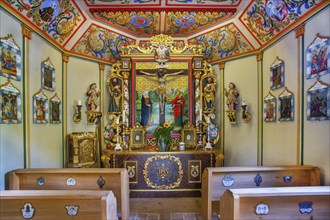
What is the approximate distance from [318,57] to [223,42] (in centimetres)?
239

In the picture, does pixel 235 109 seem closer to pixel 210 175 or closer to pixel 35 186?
pixel 210 175

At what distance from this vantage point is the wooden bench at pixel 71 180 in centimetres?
272

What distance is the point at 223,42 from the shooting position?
4918 millimetres

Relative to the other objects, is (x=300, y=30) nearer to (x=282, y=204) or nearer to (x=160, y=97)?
(x=282, y=204)

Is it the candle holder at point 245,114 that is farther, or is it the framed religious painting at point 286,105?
the candle holder at point 245,114

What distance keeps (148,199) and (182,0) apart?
147 inches

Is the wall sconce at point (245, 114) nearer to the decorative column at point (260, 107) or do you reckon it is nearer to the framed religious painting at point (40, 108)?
the decorative column at point (260, 107)

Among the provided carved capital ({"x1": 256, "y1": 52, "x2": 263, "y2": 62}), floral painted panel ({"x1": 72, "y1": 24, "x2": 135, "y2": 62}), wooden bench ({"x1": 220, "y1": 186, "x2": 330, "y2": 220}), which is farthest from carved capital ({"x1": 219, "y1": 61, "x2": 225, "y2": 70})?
wooden bench ({"x1": 220, "y1": 186, "x2": 330, "y2": 220})

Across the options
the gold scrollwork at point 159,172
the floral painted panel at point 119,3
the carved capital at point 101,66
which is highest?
the floral painted panel at point 119,3

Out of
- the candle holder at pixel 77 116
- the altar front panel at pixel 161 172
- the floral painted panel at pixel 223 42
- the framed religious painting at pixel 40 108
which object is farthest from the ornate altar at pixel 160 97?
the framed religious painting at pixel 40 108

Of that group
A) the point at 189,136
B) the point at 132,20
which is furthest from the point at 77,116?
the point at 189,136

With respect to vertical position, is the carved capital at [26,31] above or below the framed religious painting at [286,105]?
above

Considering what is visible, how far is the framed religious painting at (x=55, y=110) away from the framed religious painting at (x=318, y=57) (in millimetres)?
4076

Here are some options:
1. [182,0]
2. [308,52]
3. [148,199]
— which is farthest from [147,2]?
[148,199]
